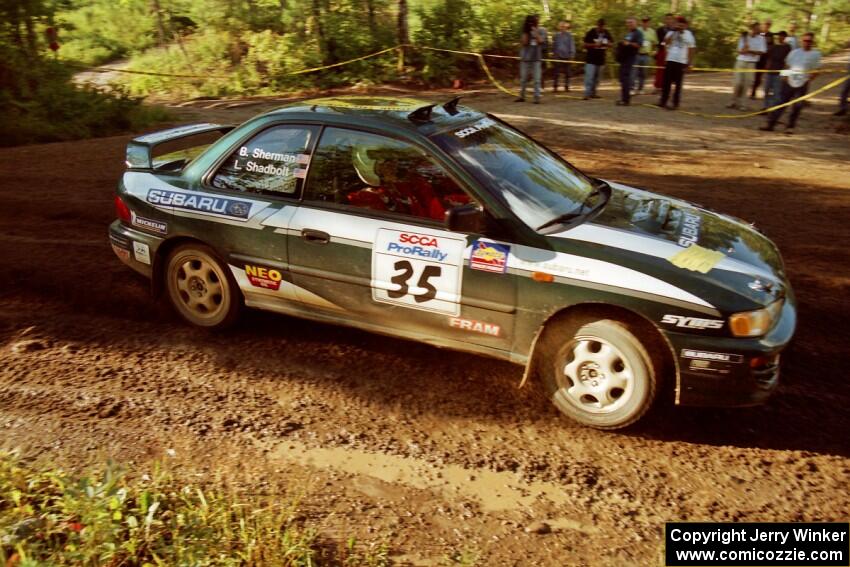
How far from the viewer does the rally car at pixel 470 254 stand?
4.02 metres

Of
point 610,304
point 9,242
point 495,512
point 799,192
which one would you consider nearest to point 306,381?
point 495,512

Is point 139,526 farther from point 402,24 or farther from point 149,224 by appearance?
point 402,24

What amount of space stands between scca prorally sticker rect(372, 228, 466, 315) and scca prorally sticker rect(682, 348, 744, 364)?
1.38 meters

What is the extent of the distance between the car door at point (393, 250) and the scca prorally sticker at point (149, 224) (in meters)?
1.17

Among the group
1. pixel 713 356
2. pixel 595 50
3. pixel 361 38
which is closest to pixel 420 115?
pixel 713 356

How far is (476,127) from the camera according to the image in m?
4.97

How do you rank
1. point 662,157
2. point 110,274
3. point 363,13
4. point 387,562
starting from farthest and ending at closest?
point 363,13, point 662,157, point 110,274, point 387,562

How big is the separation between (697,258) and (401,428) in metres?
2.05

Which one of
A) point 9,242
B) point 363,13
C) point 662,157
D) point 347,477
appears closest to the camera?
point 347,477

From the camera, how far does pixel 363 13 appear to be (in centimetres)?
2039

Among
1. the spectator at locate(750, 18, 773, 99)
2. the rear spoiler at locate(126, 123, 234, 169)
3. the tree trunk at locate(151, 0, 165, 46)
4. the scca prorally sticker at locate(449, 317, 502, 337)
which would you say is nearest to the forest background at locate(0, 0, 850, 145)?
the tree trunk at locate(151, 0, 165, 46)

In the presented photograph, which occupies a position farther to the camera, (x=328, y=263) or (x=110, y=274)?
(x=110, y=274)

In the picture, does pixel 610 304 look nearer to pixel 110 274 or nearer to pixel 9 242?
pixel 110 274

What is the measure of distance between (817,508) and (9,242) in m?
7.37
